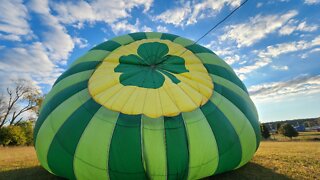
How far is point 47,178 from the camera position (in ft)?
16.7

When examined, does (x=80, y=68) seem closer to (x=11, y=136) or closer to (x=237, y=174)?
(x=237, y=174)

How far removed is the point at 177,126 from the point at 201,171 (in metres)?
0.81

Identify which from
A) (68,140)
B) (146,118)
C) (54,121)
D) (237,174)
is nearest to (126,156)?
(146,118)

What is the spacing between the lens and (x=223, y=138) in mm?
4465

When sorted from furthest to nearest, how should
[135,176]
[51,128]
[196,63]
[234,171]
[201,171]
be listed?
[196,63] < [234,171] < [51,128] < [201,171] < [135,176]

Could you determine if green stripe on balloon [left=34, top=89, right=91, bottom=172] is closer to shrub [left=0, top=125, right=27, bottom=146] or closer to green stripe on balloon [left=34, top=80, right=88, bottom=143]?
green stripe on balloon [left=34, top=80, right=88, bottom=143]

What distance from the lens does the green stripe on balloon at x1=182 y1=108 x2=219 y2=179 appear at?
4.12 m

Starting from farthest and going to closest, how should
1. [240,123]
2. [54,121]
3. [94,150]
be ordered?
[240,123] → [54,121] → [94,150]

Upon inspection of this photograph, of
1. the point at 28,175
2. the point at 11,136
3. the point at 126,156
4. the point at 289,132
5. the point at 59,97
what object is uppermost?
the point at 289,132

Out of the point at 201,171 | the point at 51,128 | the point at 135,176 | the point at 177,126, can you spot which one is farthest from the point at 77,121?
the point at 201,171

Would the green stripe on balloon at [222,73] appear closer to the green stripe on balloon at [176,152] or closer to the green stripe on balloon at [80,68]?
the green stripe on balloon at [176,152]

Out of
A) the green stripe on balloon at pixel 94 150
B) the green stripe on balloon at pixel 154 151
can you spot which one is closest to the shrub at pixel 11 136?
the green stripe on balloon at pixel 94 150

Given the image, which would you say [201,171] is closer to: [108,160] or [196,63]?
[108,160]

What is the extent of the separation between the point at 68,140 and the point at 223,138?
2.59 meters
